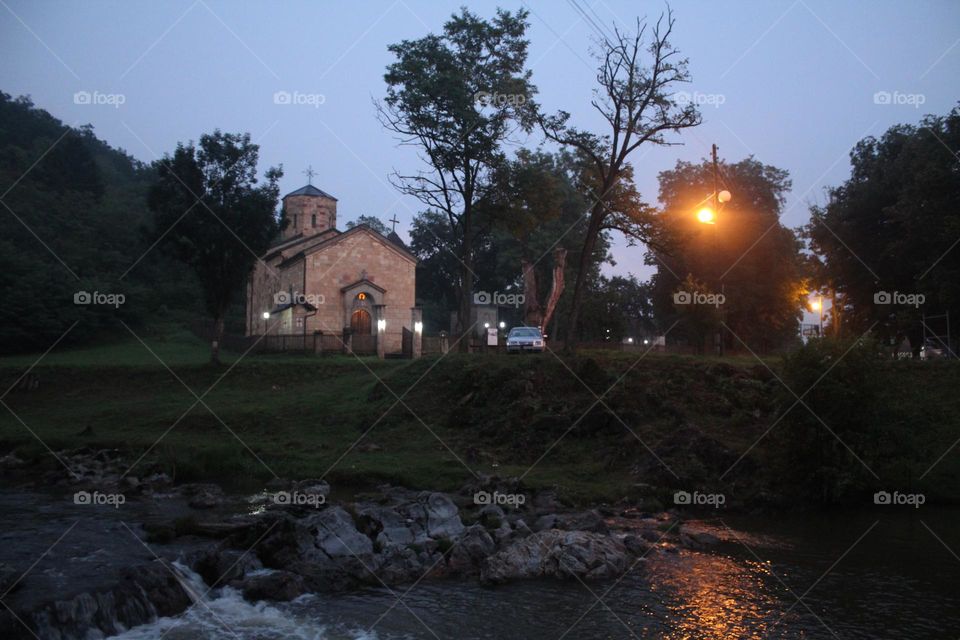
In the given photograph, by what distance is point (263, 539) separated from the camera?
48.5 ft

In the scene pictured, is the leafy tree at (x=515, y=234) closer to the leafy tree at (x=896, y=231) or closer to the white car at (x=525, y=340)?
the white car at (x=525, y=340)

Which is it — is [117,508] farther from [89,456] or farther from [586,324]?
[586,324]

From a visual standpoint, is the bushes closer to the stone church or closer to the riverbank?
the riverbank

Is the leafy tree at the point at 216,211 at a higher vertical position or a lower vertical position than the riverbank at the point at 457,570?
higher

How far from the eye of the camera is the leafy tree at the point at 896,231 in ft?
113

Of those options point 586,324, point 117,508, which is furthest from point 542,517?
point 586,324

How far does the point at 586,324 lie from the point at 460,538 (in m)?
45.2

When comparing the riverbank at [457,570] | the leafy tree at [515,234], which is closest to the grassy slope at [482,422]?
the riverbank at [457,570]

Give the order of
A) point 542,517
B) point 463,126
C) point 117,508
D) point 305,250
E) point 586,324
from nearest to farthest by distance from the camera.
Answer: point 542,517 < point 117,508 < point 463,126 < point 305,250 < point 586,324

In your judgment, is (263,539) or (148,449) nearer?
(263,539)

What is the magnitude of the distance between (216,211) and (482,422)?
19903 millimetres

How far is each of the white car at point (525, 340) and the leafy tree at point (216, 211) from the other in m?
13.9

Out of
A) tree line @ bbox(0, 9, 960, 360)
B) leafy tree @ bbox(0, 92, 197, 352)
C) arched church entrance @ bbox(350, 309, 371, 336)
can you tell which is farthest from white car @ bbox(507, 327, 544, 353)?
leafy tree @ bbox(0, 92, 197, 352)

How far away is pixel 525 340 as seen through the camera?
39375mm
